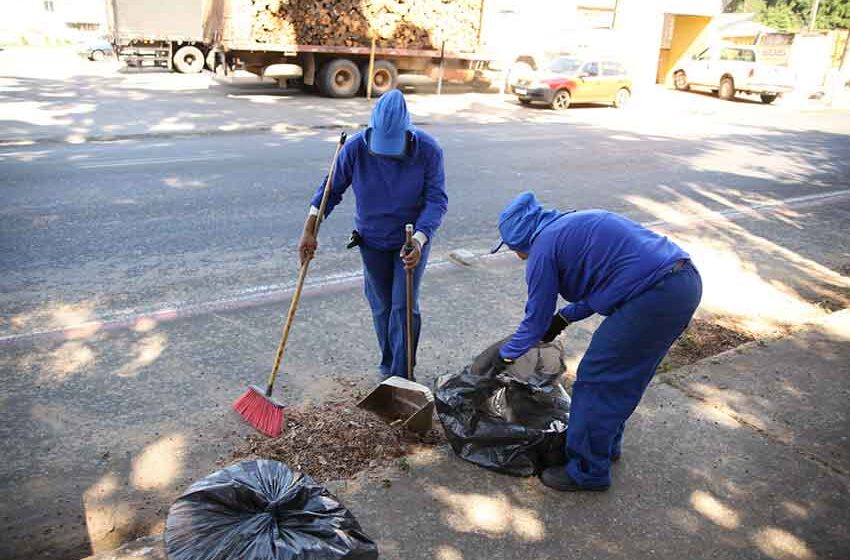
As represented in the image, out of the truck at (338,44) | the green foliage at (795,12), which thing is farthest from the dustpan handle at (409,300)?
the green foliage at (795,12)

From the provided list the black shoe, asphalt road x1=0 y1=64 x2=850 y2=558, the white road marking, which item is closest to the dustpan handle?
asphalt road x1=0 y1=64 x2=850 y2=558

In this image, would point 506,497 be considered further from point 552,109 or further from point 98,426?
point 552,109

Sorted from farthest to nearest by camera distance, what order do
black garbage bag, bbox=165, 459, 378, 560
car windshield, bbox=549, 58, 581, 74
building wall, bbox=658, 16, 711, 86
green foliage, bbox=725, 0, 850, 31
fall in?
1. green foliage, bbox=725, 0, 850, 31
2. building wall, bbox=658, 16, 711, 86
3. car windshield, bbox=549, 58, 581, 74
4. black garbage bag, bbox=165, 459, 378, 560

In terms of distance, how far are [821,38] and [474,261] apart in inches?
1149

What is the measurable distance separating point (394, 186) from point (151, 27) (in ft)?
61.1

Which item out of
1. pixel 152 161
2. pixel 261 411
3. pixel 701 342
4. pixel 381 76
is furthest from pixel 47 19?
pixel 701 342

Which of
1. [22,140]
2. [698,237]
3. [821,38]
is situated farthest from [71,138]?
[821,38]

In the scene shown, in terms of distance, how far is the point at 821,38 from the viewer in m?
28.8

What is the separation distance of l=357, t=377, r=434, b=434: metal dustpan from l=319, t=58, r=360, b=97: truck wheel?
1535 centimetres

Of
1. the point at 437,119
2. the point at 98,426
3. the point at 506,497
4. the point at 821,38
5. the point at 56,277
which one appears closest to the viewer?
the point at 506,497

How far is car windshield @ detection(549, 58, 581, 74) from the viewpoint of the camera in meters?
19.9

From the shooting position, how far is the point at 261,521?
7.46ft

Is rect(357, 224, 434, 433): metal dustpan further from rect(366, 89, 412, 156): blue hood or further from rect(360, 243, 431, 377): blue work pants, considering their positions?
rect(366, 89, 412, 156): blue hood

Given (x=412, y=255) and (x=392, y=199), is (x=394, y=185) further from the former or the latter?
(x=412, y=255)
